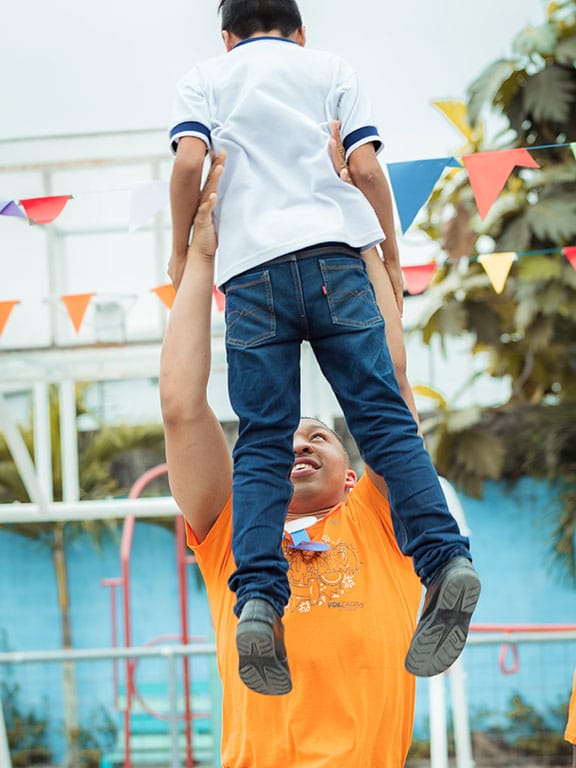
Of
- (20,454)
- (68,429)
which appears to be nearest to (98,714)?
(68,429)

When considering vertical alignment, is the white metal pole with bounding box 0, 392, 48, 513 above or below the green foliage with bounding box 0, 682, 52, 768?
above

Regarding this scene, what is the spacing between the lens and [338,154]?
212 cm

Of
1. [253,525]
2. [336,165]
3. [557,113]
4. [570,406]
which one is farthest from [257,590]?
[570,406]

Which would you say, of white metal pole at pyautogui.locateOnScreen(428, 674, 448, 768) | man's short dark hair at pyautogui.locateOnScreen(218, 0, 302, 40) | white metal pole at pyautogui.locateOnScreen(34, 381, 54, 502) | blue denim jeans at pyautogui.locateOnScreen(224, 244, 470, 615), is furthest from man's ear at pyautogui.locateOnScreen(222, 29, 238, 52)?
white metal pole at pyautogui.locateOnScreen(34, 381, 54, 502)

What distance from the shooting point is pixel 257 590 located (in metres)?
1.89

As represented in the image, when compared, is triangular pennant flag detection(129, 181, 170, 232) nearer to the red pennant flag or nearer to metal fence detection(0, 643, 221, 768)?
the red pennant flag

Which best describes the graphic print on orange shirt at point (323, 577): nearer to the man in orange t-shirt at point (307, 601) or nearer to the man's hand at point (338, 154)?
the man in orange t-shirt at point (307, 601)

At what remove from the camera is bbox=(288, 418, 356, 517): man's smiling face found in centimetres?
266

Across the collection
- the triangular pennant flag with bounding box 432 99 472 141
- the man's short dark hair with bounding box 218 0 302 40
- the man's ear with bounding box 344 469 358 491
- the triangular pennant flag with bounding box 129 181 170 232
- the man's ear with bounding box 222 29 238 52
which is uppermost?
the triangular pennant flag with bounding box 432 99 472 141

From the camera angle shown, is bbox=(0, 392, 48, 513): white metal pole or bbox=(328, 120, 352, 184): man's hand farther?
bbox=(0, 392, 48, 513): white metal pole

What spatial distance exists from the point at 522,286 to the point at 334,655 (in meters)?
5.83

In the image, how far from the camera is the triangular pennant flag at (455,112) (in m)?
8.29

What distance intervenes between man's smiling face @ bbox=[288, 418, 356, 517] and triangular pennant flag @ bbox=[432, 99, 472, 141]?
601cm

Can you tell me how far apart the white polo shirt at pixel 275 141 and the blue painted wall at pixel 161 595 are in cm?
639
